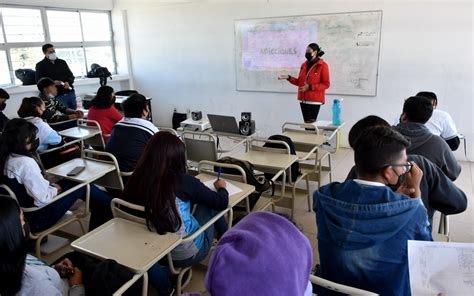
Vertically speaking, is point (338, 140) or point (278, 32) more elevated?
point (278, 32)

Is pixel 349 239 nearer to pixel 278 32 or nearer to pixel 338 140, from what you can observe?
pixel 338 140

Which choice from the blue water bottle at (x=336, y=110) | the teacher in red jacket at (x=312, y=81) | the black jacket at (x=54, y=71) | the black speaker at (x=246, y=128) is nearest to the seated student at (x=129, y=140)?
the black speaker at (x=246, y=128)

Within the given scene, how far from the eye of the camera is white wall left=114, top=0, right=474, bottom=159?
4.56 m

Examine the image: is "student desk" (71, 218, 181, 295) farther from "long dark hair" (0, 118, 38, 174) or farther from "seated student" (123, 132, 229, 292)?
"long dark hair" (0, 118, 38, 174)

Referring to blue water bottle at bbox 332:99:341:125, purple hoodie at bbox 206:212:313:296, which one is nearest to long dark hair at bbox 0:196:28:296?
purple hoodie at bbox 206:212:313:296

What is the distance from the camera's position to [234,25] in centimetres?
600

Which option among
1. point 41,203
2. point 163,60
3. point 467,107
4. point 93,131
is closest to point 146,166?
point 41,203

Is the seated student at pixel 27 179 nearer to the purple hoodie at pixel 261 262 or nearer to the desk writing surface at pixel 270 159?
the desk writing surface at pixel 270 159

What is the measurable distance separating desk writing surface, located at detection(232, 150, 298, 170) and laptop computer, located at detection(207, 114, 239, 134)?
63 cm

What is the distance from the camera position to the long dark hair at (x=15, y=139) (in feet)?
7.52

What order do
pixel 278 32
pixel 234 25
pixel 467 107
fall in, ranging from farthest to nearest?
1. pixel 234 25
2. pixel 278 32
3. pixel 467 107

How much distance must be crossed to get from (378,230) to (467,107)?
4.23 metres

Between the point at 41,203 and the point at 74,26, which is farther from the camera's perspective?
the point at 74,26

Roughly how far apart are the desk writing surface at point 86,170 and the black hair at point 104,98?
121 centimetres
